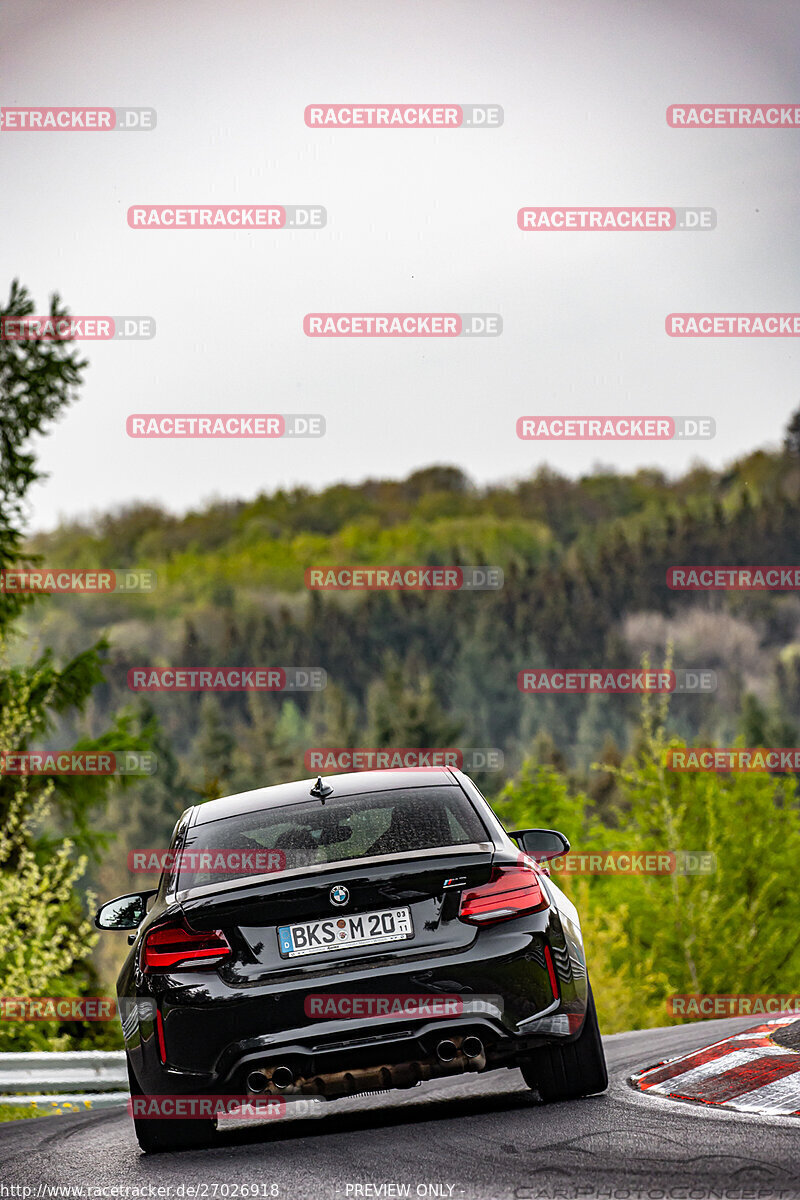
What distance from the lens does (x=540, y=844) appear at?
6840 mm

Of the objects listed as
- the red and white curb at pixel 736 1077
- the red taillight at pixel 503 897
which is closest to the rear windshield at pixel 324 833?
the red taillight at pixel 503 897

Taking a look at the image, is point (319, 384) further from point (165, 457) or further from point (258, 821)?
point (258, 821)

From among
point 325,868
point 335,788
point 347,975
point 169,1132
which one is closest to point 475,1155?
point 347,975

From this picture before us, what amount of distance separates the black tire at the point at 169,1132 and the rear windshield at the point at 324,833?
34.1 inches

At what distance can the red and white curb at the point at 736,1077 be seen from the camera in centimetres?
584

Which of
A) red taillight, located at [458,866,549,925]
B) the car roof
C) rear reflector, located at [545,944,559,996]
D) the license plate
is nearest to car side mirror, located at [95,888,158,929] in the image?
the car roof

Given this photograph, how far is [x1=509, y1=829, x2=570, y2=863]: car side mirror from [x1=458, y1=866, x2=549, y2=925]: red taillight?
92cm

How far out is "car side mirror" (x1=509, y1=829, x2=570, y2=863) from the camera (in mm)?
6789

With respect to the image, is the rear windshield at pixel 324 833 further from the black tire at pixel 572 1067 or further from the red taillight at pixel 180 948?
the black tire at pixel 572 1067

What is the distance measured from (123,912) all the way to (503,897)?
6.99 ft

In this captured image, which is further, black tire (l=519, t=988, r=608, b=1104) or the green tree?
the green tree

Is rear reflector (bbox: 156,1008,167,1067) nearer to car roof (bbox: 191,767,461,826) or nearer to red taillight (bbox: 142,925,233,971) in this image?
red taillight (bbox: 142,925,233,971)

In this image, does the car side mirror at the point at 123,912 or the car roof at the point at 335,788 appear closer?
the car roof at the point at 335,788

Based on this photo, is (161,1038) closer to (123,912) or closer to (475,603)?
(123,912)
